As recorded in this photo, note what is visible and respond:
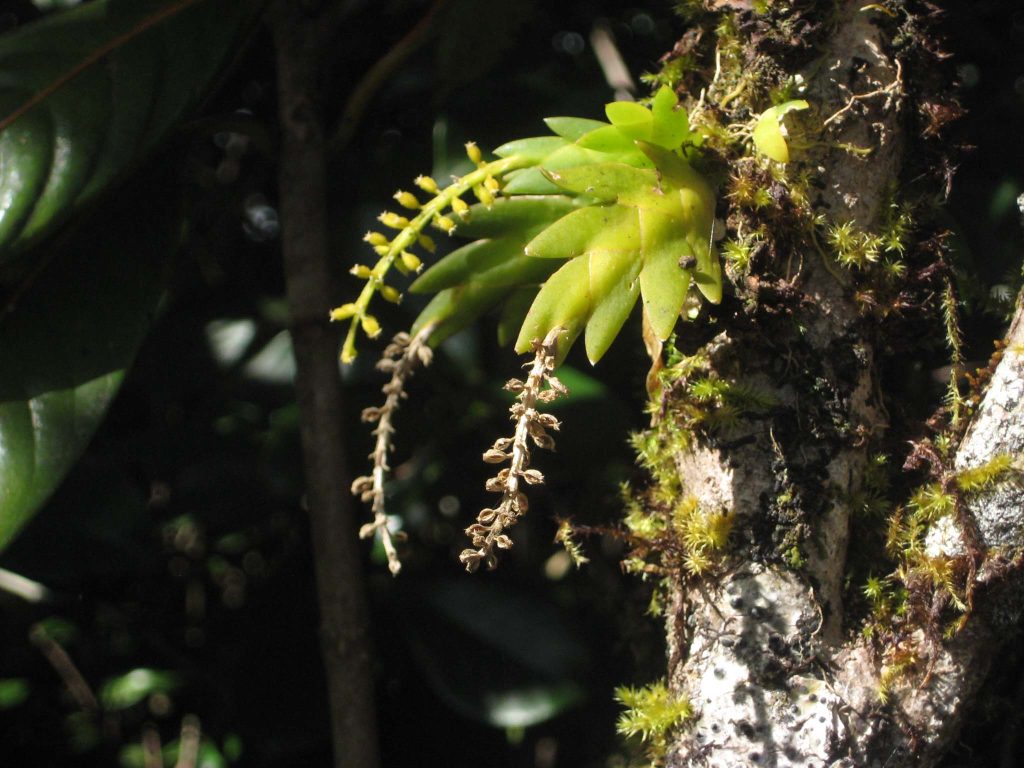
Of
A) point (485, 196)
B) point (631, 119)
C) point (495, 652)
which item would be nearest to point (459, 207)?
point (485, 196)

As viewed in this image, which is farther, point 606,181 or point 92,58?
point 92,58

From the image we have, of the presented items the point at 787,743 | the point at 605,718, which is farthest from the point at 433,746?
the point at 787,743

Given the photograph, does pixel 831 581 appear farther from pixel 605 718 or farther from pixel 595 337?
pixel 605 718

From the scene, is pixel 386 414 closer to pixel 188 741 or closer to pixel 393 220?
pixel 393 220

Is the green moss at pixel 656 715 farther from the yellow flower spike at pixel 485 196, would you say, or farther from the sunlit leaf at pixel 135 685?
the sunlit leaf at pixel 135 685

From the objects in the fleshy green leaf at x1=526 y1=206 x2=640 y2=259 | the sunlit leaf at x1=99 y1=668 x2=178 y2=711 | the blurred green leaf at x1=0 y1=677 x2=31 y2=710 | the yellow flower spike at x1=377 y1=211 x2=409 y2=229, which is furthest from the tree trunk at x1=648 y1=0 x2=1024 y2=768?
the blurred green leaf at x1=0 y1=677 x2=31 y2=710

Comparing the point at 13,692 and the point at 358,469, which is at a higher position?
the point at 358,469
